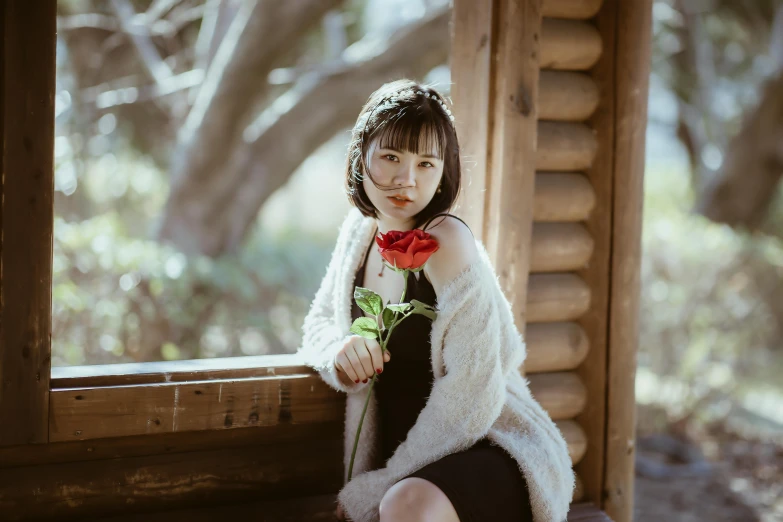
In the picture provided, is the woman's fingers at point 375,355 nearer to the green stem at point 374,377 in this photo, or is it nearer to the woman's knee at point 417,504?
the green stem at point 374,377

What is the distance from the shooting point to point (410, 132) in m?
1.71

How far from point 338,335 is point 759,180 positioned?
581 cm

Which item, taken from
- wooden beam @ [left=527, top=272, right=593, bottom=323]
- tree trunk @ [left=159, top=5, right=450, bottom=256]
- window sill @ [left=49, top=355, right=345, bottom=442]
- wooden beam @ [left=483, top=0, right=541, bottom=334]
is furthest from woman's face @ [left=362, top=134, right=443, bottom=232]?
tree trunk @ [left=159, top=5, right=450, bottom=256]

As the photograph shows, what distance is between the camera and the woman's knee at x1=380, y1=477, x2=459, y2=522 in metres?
1.58

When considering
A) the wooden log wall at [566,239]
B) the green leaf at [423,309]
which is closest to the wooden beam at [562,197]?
the wooden log wall at [566,239]

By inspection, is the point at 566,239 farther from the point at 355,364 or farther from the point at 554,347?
the point at 355,364

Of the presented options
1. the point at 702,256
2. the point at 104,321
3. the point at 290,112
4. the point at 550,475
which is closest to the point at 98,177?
the point at 290,112

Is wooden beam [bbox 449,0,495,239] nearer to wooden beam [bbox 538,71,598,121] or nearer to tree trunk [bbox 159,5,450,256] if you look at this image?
wooden beam [bbox 538,71,598,121]

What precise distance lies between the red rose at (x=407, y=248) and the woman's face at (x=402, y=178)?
0.15 meters

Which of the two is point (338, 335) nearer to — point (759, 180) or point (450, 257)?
point (450, 257)

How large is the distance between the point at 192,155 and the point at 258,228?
1.88m

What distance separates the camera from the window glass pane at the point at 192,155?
175 inches

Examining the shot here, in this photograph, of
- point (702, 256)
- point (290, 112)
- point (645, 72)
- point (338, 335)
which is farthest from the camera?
point (290, 112)

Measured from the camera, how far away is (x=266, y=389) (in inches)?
81.2
